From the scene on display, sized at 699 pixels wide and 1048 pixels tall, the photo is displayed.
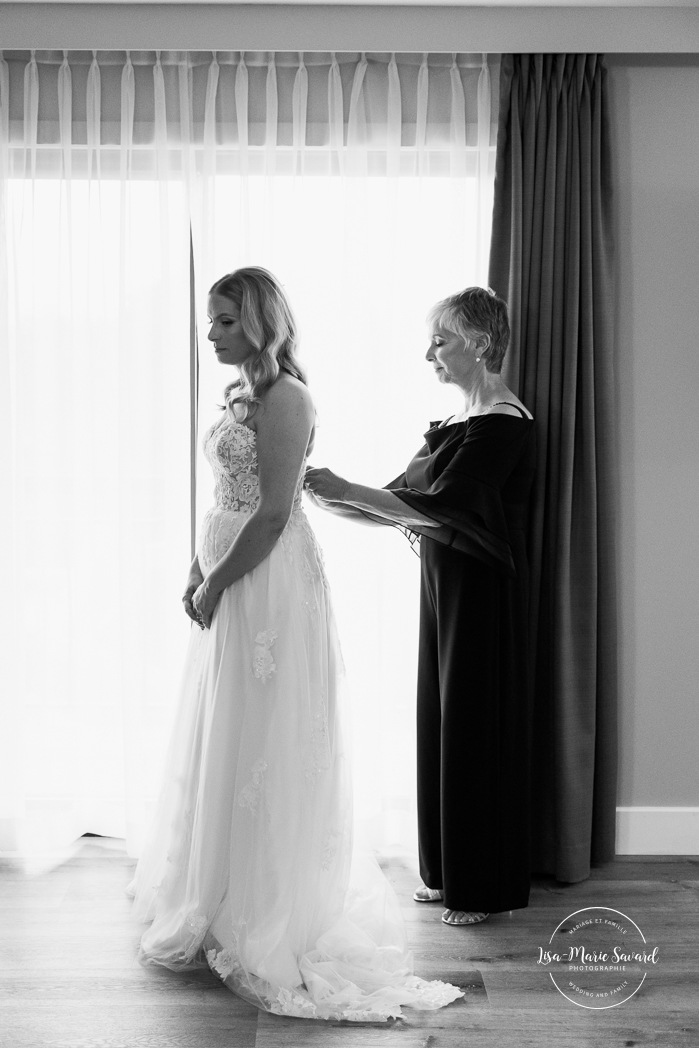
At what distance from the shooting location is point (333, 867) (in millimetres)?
2244

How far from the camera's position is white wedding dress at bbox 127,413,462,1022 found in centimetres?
209

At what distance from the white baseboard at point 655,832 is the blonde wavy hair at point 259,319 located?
6.44ft

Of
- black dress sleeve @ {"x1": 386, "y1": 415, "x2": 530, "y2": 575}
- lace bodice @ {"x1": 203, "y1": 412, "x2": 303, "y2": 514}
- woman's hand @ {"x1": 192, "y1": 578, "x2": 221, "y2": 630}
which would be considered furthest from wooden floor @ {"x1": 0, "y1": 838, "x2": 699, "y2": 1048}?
lace bodice @ {"x1": 203, "y1": 412, "x2": 303, "y2": 514}

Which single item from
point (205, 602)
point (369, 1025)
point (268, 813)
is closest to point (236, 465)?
point (205, 602)

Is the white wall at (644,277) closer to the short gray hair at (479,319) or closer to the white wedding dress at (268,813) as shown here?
the short gray hair at (479,319)

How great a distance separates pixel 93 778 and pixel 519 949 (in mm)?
1560

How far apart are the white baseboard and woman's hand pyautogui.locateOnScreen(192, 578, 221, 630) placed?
167 centimetres

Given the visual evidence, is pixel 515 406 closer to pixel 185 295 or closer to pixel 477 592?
pixel 477 592

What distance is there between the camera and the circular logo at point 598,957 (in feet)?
7.01

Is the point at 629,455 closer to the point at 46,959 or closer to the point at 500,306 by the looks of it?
the point at 500,306

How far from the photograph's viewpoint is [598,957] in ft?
7.55

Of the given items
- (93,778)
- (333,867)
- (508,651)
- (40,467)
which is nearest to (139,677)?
(93,778)

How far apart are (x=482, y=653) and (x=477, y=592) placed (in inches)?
6.9

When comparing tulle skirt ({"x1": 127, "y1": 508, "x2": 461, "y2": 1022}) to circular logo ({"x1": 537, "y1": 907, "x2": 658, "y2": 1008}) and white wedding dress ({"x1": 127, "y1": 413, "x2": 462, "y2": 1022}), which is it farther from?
circular logo ({"x1": 537, "y1": 907, "x2": 658, "y2": 1008})
